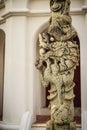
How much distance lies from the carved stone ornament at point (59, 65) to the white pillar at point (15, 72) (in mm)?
2906

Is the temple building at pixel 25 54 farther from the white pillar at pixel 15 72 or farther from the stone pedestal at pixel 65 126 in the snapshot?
the stone pedestal at pixel 65 126

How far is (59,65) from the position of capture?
17.2 feet

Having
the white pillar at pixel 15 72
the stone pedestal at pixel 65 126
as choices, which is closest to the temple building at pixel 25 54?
the white pillar at pixel 15 72

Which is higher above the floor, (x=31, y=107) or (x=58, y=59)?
(x=58, y=59)

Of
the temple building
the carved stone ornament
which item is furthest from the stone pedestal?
the temple building

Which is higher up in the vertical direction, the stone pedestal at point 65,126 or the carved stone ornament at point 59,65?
the carved stone ornament at point 59,65

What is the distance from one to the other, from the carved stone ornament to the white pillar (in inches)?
114

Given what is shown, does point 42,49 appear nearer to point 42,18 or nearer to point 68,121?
point 68,121

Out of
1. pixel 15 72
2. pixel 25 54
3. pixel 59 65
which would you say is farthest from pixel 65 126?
pixel 25 54

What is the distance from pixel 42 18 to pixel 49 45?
3386mm

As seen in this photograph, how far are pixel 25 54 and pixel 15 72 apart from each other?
24.2 inches

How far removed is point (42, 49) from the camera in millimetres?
5402

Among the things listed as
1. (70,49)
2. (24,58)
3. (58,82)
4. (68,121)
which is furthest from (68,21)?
(24,58)

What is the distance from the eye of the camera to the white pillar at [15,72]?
8148 mm
